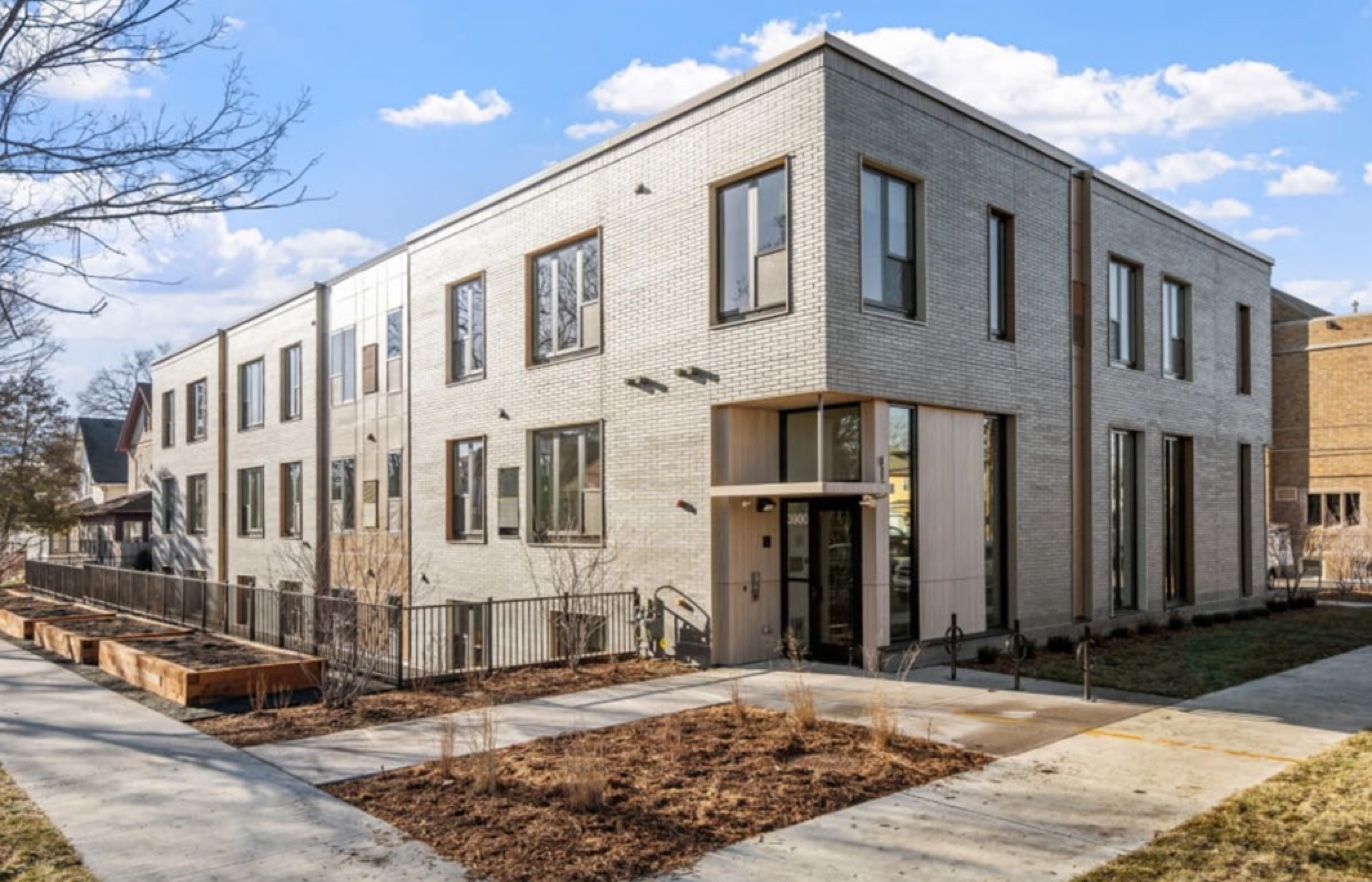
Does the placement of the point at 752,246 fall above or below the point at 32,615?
above

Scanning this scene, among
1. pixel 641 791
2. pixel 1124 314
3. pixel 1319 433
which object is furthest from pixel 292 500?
pixel 1319 433

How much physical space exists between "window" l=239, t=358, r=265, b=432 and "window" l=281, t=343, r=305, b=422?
72.7 inches

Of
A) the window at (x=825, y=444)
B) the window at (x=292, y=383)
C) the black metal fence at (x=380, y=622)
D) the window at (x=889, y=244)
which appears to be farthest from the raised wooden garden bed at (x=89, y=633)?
the window at (x=889, y=244)

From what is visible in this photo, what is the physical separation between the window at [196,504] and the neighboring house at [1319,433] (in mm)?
35083

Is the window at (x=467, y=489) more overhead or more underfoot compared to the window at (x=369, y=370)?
more underfoot

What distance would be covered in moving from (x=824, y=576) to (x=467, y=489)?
8.88 meters

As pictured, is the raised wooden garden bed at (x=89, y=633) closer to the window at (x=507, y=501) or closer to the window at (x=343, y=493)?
the window at (x=507, y=501)

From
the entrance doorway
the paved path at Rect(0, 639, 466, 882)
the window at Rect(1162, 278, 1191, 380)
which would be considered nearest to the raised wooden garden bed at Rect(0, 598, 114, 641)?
the paved path at Rect(0, 639, 466, 882)

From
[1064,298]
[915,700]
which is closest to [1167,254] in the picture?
[1064,298]

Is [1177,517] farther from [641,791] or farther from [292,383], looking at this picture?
[292,383]

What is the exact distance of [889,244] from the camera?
43.3 ft

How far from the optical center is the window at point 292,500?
86.6 ft

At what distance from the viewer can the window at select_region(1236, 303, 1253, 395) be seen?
2233 cm

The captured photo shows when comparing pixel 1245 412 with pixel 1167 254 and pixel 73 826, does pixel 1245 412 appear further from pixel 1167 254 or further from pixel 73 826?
pixel 73 826
